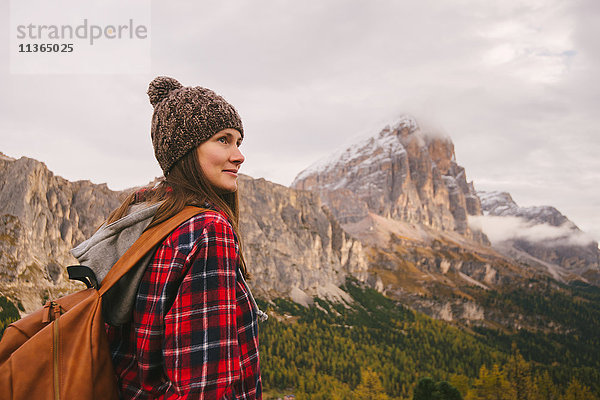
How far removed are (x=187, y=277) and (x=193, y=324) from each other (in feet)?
0.84

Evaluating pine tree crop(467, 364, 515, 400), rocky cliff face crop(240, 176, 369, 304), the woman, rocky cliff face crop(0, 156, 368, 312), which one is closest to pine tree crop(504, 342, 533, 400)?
pine tree crop(467, 364, 515, 400)

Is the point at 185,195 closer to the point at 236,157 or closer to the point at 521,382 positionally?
the point at 236,157

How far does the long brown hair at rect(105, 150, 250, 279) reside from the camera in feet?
8.64

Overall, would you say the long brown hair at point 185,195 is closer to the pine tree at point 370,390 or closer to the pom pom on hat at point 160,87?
the pom pom on hat at point 160,87

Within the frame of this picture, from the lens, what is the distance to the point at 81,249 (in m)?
2.67

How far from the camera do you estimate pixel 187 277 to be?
221cm

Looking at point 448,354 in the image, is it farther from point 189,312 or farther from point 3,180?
point 189,312

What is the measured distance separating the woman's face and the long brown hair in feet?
0.15

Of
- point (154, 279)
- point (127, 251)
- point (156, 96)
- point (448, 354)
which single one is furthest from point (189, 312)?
point (448, 354)

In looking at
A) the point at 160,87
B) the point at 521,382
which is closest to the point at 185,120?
the point at 160,87

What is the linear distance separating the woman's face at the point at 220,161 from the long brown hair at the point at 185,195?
4 cm

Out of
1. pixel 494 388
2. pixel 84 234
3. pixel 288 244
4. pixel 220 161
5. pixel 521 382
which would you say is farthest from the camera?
pixel 288 244

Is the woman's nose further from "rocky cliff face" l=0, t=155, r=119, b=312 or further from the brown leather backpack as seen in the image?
"rocky cliff face" l=0, t=155, r=119, b=312

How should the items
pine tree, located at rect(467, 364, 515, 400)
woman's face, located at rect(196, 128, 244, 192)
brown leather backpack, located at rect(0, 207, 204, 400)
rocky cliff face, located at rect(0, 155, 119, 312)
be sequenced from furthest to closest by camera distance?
1. rocky cliff face, located at rect(0, 155, 119, 312)
2. pine tree, located at rect(467, 364, 515, 400)
3. woman's face, located at rect(196, 128, 244, 192)
4. brown leather backpack, located at rect(0, 207, 204, 400)
